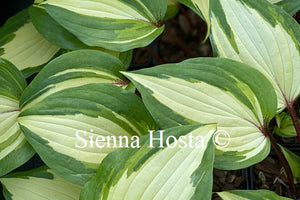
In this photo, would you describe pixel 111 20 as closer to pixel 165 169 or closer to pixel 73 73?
pixel 73 73

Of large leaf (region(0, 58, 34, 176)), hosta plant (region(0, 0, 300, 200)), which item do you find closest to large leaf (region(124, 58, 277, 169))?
hosta plant (region(0, 0, 300, 200))

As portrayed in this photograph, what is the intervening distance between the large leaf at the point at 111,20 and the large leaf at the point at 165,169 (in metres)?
0.23

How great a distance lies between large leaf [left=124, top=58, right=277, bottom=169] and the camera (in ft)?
1.93

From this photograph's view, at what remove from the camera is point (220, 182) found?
2.82 ft

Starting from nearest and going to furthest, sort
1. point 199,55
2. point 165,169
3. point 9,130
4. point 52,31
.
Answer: point 165,169 → point 9,130 → point 52,31 → point 199,55

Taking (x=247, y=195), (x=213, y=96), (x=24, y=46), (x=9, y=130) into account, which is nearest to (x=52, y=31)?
(x=24, y=46)

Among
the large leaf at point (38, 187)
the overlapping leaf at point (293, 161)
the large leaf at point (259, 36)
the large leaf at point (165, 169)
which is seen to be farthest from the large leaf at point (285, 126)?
the large leaf at point (38, 187)

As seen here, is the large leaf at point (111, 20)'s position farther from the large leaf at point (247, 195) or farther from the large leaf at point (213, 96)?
the large leaf at point (247, 195)

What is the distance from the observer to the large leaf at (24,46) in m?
0.82

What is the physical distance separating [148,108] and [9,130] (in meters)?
0.26

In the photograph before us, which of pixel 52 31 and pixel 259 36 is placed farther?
pixel 52 31

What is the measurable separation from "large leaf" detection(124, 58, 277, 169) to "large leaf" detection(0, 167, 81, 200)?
22cm

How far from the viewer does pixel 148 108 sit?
587 millimetres
